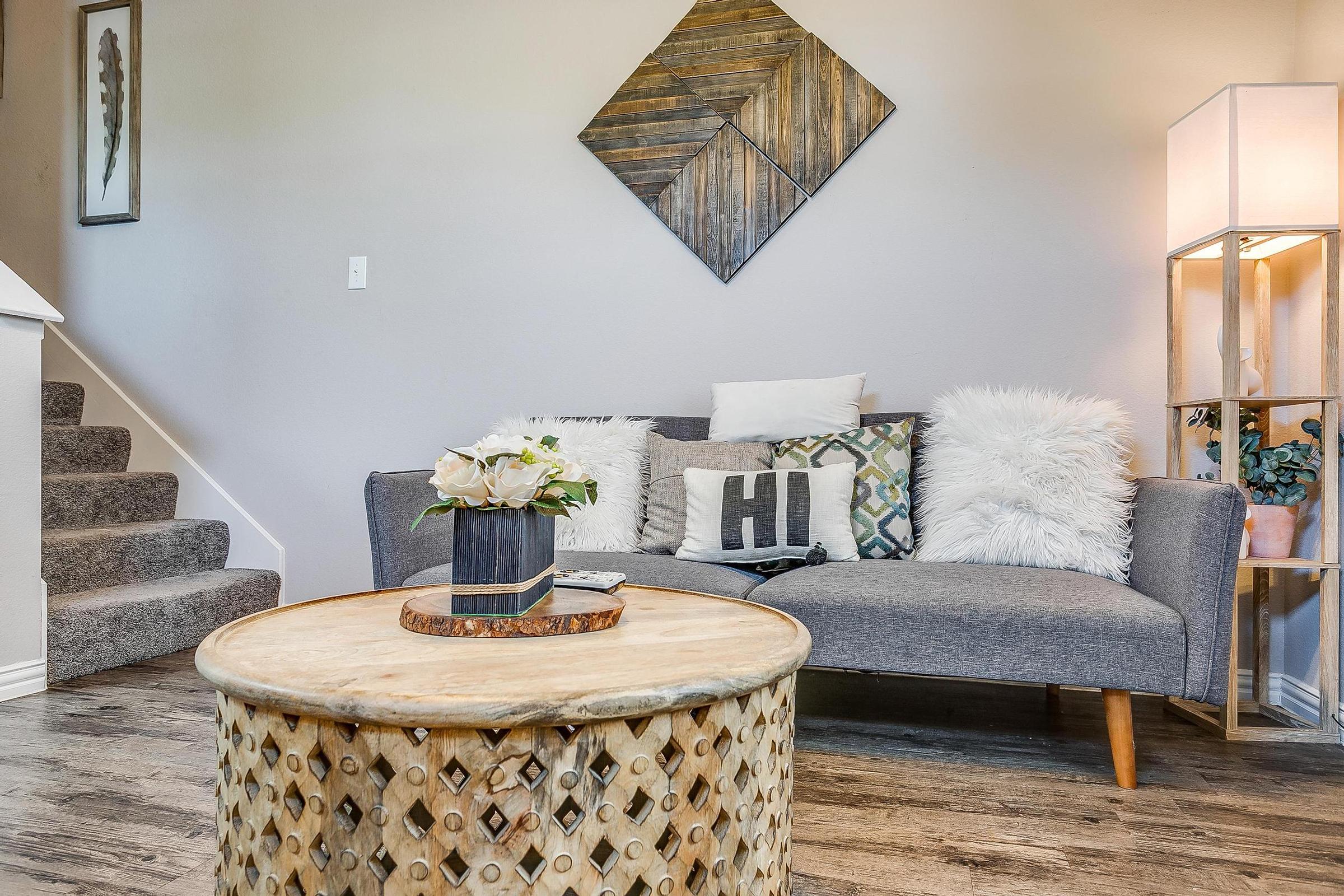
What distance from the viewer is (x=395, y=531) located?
2004 mm

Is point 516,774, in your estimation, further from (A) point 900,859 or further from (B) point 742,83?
(B) point 742,83

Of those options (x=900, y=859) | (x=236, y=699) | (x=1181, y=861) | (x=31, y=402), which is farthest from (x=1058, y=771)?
(x=31, y=402)

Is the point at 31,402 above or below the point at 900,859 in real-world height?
above

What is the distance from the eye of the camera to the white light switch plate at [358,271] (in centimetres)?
300

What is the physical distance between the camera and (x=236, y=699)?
88cm

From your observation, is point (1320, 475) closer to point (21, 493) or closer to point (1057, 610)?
point (1057, 610)

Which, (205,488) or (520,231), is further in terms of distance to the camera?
(205,488)

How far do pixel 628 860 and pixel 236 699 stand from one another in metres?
0.45

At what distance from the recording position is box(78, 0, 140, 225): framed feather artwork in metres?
3.27

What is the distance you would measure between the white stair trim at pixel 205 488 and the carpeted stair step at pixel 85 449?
0.07m

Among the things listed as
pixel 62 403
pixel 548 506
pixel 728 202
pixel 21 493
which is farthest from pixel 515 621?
pixel 62 403

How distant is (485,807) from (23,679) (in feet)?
7.15

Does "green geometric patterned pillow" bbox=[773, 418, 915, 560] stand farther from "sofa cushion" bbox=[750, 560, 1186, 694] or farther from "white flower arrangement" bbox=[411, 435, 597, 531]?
"white flower arrangement" bbox=[411, 435, 597, 531]

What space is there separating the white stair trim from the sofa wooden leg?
2.72 meters
